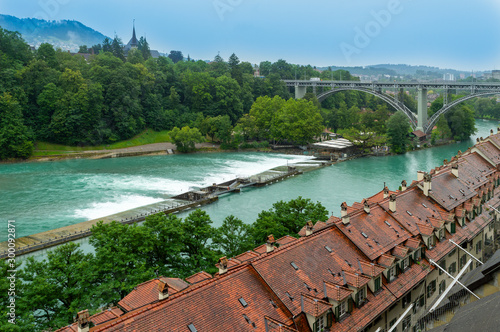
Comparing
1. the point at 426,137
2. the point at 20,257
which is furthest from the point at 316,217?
the point at 426,137

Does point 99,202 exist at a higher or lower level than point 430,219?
lower

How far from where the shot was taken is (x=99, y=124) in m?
78.1

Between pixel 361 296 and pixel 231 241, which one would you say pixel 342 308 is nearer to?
pixel 361 296

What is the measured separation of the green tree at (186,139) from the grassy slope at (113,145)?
8.24m

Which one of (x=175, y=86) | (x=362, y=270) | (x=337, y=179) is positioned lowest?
(x=337, y=179)

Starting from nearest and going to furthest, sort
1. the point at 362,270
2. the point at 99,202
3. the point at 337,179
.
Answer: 1. the point at 362,270
2. the point at 99,202
3. the point at 337,179

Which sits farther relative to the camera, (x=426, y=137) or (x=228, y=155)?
(x=426, y=137)

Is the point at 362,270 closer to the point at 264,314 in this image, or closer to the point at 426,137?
the point at 264,314

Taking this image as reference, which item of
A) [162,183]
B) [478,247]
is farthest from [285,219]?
[162,183]

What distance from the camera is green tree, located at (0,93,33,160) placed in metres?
67.0

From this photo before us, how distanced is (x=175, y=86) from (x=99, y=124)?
956 inches

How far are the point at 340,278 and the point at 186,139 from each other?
61.1 metres

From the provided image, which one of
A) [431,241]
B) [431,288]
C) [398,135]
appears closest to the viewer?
[431,288]

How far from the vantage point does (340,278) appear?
16094 mm
